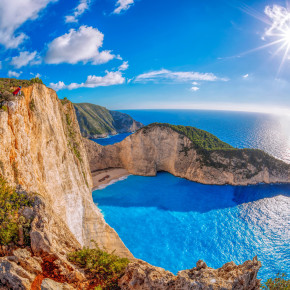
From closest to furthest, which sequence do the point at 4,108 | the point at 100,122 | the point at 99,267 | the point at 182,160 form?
the point at 99,267, the point at 4,108, the point at 182,160, the point at 100,122

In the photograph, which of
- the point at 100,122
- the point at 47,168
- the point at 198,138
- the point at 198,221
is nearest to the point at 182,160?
the point at 198,138

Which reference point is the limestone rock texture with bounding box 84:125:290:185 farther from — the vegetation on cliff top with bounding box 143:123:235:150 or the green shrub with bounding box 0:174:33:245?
the green shrub with bounding box 0:174:33:245

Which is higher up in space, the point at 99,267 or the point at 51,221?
the point at 51,221

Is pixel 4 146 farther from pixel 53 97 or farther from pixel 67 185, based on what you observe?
pixel 53 97

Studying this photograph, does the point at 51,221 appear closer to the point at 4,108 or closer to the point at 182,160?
the point at 4,108

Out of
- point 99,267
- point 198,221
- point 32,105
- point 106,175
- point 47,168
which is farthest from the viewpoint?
point 106,175

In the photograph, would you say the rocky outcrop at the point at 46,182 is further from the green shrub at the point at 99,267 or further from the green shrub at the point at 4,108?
the green shrub at the point at 99,267

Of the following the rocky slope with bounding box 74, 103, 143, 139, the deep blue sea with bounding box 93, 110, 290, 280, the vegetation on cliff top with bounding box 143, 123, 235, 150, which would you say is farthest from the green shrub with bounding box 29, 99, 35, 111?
the rocky slope with bounding box 74, 103, 143, 139

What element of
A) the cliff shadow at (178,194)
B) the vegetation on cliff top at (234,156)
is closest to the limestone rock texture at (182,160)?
the vegetation on cliff top at (234,156)
